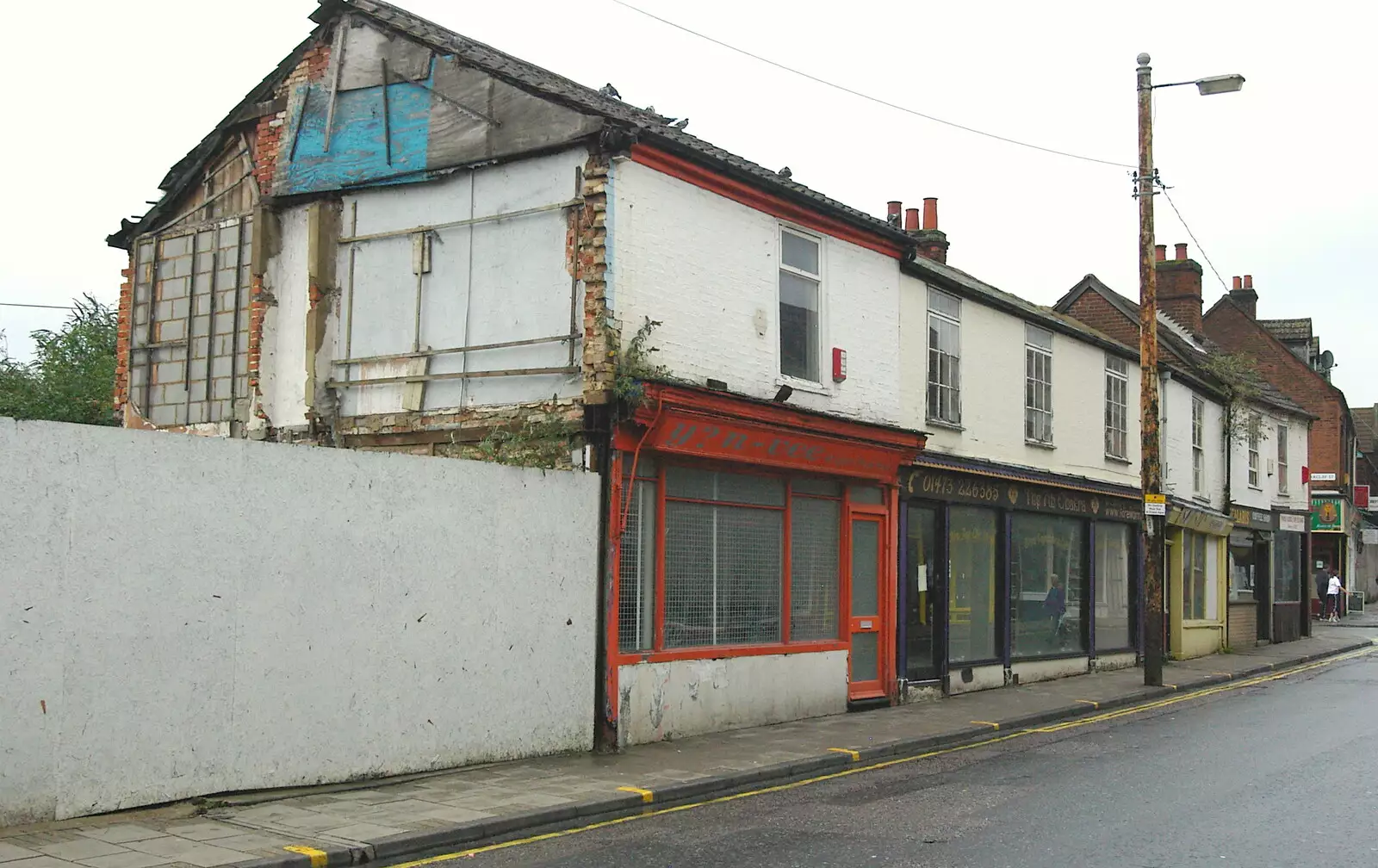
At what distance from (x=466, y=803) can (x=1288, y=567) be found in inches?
1181

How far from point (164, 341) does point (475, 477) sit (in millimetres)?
6739

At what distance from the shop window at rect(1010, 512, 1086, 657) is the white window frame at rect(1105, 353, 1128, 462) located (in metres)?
1.89

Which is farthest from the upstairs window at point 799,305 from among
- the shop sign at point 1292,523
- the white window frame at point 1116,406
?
the shop sign at point 1292,523

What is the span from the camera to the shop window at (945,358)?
18172mm

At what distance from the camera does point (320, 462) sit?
33.0ft

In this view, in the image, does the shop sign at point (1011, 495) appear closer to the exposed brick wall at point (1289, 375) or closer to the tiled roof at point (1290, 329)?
the exposed brick wall at point (1289, 375)

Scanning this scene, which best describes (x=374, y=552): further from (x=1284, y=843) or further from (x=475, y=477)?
(x=1284, y=843)

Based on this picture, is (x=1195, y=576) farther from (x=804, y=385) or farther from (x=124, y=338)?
Answer: (x=124, y=338)

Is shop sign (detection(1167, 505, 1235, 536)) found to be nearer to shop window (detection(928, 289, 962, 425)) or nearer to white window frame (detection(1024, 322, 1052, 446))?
white window frame (detection(1024, 322, 1052, 446))

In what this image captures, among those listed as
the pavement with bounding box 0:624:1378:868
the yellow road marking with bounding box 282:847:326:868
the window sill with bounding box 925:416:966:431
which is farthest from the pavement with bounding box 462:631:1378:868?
the window sill with bounding box 925:416:966:431

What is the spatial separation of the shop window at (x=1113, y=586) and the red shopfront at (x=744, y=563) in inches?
314

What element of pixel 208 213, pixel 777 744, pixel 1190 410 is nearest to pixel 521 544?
pixel 777 744

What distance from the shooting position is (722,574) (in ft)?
46.7

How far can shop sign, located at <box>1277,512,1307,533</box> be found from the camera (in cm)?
3266
